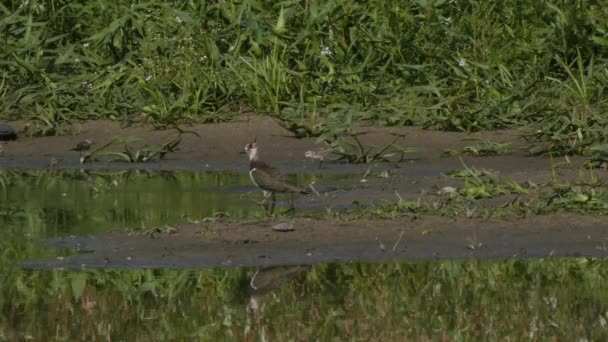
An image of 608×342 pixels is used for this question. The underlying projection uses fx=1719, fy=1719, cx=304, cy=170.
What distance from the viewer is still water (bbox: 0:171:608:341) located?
24.3 feet

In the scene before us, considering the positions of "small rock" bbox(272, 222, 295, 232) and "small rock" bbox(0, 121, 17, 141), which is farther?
"small rock" bbox(0, 121, 17, 141)

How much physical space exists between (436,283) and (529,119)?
17.9 feet

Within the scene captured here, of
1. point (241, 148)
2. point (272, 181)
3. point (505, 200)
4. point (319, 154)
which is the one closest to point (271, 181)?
point (272, 181)

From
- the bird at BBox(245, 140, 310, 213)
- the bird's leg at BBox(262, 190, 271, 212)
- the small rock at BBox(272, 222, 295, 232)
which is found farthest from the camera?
the bird's leg at BBox(262, 190, 271, 212)

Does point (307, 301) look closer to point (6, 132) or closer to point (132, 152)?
point (132, 152)

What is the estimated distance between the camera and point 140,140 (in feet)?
46.1

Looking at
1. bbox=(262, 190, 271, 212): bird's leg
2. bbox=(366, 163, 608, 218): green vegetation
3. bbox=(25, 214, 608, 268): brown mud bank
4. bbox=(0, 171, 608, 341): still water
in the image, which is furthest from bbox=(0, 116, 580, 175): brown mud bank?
bbox=(0, 171, 608, 341): still water

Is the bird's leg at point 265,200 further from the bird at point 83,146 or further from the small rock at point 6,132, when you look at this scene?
the small rock at point 6,132

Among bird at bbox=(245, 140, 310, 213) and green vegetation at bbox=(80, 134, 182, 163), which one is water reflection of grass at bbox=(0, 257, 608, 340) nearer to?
bird at bbox=(245, 140, 310, 213)

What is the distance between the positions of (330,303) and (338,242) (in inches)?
60.7

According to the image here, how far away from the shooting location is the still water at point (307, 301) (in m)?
7.41

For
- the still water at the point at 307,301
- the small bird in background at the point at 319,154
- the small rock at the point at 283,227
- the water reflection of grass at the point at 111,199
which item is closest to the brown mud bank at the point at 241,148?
the small bird in background at the point at 319,154

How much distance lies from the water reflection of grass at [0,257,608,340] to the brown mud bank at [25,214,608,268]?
0.19m

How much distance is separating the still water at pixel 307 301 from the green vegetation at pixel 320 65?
14.8 ft
